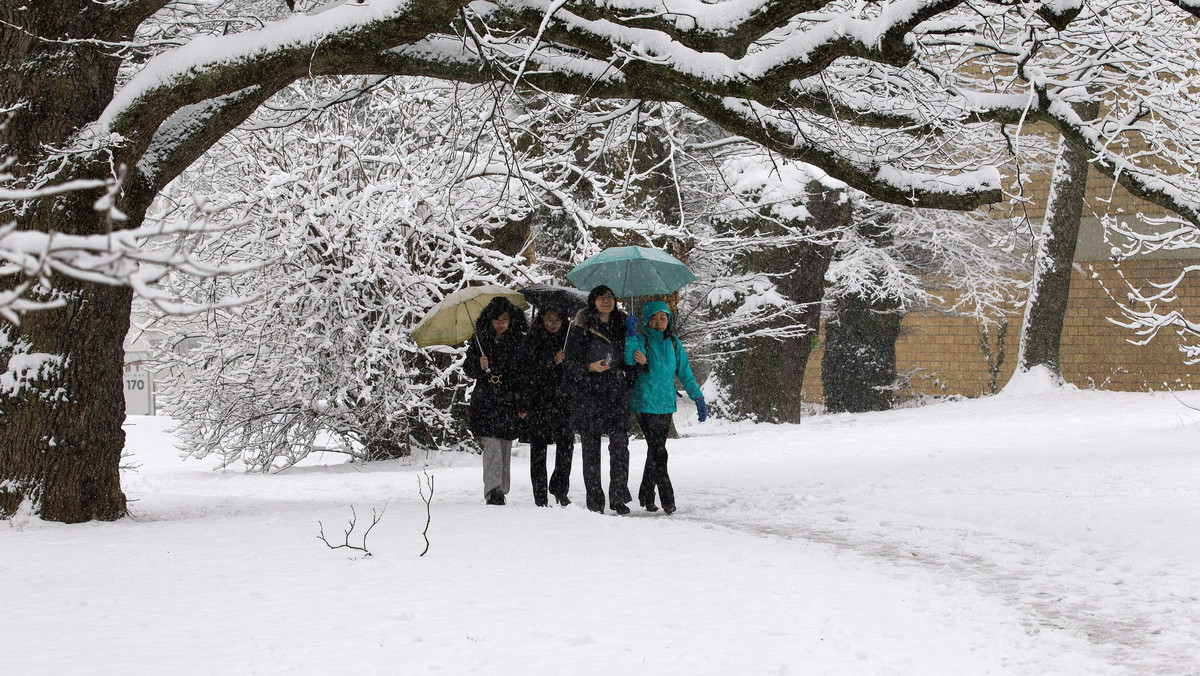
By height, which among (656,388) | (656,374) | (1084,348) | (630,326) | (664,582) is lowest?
(664,582)

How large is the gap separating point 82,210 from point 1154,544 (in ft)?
23.7

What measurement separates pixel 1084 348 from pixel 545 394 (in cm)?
1587

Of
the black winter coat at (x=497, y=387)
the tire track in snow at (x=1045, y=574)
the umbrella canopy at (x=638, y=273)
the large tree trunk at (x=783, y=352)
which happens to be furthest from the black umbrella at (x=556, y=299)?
the large tree trunk at (x=783, y=352)

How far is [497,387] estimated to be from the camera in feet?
29.4

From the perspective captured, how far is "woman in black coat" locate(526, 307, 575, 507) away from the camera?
29.5ft

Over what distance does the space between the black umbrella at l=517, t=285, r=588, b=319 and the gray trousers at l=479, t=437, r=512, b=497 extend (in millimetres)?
1252

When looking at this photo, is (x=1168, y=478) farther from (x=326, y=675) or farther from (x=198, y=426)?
(x=198, y=426)

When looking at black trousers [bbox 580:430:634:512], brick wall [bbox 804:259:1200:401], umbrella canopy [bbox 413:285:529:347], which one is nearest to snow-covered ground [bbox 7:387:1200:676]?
black trousers [bbox 580:430:634:512]

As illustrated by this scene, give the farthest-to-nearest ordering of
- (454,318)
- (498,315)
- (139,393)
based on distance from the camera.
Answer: (139,393) < (454,318) < (498,315)

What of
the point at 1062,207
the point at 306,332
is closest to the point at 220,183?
the point at 306,332

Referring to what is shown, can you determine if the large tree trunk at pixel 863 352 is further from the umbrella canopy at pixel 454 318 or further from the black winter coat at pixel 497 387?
the black winter coat at pixel 497 387

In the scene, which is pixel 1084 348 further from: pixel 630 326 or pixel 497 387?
pixel 497 387

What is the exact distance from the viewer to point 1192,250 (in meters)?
20.3

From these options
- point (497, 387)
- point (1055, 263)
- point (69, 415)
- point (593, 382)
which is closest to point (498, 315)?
point (497, 387)
